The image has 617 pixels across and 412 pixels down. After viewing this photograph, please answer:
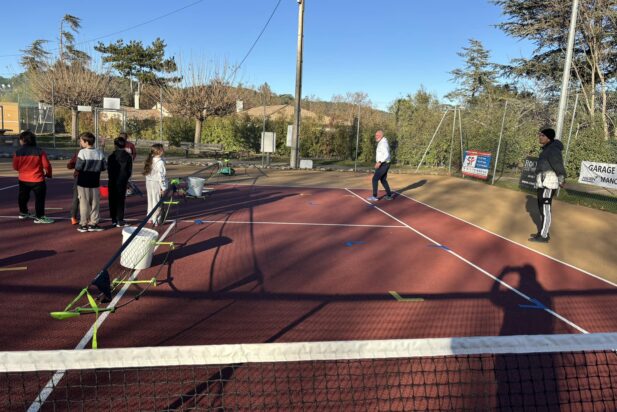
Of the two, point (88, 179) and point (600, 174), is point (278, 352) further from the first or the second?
point (600, 174)

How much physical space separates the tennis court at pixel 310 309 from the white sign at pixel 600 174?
19.4 feet

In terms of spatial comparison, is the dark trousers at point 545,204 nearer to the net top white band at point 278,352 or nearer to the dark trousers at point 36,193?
the net top white band at point 278,352

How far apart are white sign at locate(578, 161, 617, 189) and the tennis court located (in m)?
5.90

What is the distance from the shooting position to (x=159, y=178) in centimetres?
846

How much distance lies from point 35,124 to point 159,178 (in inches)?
1523

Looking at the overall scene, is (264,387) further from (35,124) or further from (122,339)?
(35,124)

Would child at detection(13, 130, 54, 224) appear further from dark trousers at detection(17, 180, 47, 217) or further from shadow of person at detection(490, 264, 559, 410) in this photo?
shadow of person at detection(490, 264, 559, 410)

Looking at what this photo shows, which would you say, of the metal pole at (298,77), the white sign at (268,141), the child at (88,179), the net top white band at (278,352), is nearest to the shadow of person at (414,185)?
the metal pole at (298,77)

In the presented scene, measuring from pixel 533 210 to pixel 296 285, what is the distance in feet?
31.9

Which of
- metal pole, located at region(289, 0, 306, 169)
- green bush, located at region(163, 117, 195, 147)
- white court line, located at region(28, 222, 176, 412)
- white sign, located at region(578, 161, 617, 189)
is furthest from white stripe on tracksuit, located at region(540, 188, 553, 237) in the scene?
green bush, located at region(163, 117, 195, 147)

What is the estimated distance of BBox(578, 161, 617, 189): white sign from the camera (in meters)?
12.8

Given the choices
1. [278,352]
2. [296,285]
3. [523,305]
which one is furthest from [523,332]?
[278,352]

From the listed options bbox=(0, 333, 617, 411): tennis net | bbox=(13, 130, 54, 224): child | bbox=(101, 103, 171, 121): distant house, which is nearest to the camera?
bbox=(0, 333, 617, 411): tennis net

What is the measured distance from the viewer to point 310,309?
5.21m
